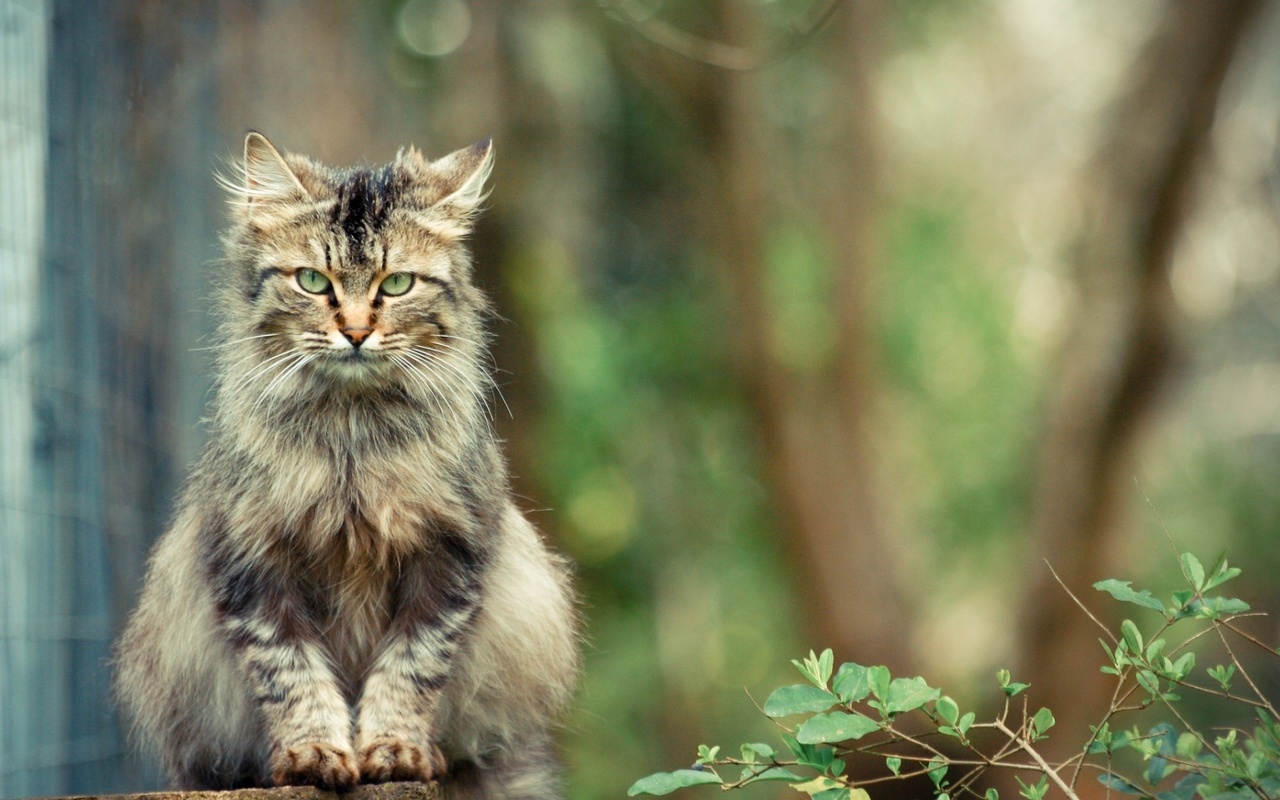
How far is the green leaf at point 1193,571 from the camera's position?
6.91 feet

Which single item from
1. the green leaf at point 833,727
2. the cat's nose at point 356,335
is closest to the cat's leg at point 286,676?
the cat's nose at point 356,335

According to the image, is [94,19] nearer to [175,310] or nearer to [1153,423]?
[175,310]

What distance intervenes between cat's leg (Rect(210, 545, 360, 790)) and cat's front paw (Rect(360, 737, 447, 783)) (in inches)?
1.6

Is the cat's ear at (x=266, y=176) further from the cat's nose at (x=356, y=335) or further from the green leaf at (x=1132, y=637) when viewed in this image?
the green leaf at (x=1132, y=637)

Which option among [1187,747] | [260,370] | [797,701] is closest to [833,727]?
[797,701]

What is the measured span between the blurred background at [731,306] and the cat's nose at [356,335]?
1092 mm

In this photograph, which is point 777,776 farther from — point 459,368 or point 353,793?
point 459,368

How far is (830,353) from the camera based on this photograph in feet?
26.5

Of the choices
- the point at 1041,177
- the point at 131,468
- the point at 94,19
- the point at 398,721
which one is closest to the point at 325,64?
the point at 94,19

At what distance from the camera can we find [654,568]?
1064 centimetres

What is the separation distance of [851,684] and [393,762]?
1.30m

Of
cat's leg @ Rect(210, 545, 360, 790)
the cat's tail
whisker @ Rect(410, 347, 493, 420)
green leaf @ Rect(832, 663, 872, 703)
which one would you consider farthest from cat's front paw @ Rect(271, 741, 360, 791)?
green leaf @ Rect(832, 663, 872, 703)

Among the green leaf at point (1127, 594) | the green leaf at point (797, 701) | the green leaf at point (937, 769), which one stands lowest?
the green leaf at point (937, 769)

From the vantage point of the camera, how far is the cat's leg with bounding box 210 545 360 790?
2.88 m
